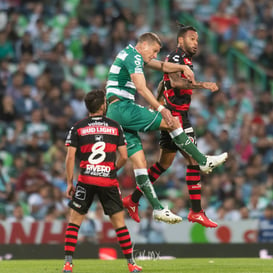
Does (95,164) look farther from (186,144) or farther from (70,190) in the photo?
(186,144)

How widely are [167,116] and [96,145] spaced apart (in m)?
1.18

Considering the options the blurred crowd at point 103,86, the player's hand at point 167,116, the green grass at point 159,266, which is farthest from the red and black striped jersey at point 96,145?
the blurred crowd at point 103,86

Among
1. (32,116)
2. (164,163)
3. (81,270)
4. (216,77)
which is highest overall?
Result: (216,77)

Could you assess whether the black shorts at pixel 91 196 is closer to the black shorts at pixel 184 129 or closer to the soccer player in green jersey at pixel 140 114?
the soccer player in green jersey at pixel 140 114

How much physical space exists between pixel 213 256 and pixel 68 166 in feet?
17.2

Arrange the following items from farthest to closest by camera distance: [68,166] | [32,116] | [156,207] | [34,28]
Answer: [34,28]
[32,116]
[156,207]
[68,166]

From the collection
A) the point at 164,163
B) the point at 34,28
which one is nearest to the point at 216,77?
the point at 34,28

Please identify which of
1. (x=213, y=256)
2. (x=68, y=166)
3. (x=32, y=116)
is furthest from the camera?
(x=32, y=116)

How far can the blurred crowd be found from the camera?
17.6 meters

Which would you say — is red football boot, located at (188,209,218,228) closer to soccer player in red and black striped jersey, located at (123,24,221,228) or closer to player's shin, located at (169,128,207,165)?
soccer player in red and black striped jersey, located at (123,24,221,228)

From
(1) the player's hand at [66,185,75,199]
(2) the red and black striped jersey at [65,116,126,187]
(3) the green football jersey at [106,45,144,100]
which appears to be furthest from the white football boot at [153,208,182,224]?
(3) the green football jersey at [106,45,144,100]

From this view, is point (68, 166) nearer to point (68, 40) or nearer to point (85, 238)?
point (85, 238)

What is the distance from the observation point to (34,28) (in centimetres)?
2078

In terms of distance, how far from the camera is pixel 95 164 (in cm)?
1093
